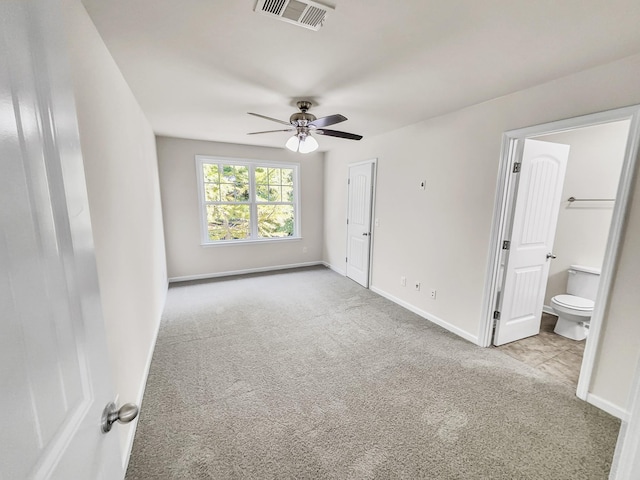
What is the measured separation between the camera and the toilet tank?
3.08 meters

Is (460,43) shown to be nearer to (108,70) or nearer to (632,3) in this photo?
(632,3)

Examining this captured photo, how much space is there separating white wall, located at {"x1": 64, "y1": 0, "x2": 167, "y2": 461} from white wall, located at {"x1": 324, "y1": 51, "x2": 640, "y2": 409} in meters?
2.95

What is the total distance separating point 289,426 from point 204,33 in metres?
2.46

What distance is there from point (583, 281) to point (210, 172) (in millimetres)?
5470

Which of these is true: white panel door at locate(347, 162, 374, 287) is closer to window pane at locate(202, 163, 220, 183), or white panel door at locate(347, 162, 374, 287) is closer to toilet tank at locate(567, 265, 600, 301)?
window pane at locate(202, 163, 220, 183)

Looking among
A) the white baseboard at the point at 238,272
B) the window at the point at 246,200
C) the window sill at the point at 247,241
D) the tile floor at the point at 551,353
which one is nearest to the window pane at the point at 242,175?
the window at the point at 246,200

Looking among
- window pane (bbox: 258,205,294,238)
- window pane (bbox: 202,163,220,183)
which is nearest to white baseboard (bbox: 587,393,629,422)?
window pane (bbox: 258,205,294,238)

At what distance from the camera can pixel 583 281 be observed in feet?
10.3

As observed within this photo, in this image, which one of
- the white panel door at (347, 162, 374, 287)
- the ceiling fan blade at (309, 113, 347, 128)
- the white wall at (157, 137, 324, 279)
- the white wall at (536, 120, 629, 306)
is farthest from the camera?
the white wall at (157, 137, 324, 279)

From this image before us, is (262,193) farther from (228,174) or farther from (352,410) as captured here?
(352,410)

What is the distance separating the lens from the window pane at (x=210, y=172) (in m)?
4.57

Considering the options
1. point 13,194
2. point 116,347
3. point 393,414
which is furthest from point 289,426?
point 13,194

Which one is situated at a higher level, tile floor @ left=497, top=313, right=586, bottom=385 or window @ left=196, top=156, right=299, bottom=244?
window @ left=196, top=156, right=299, bottom=244

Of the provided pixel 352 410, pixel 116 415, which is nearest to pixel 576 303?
pixel 352 410
